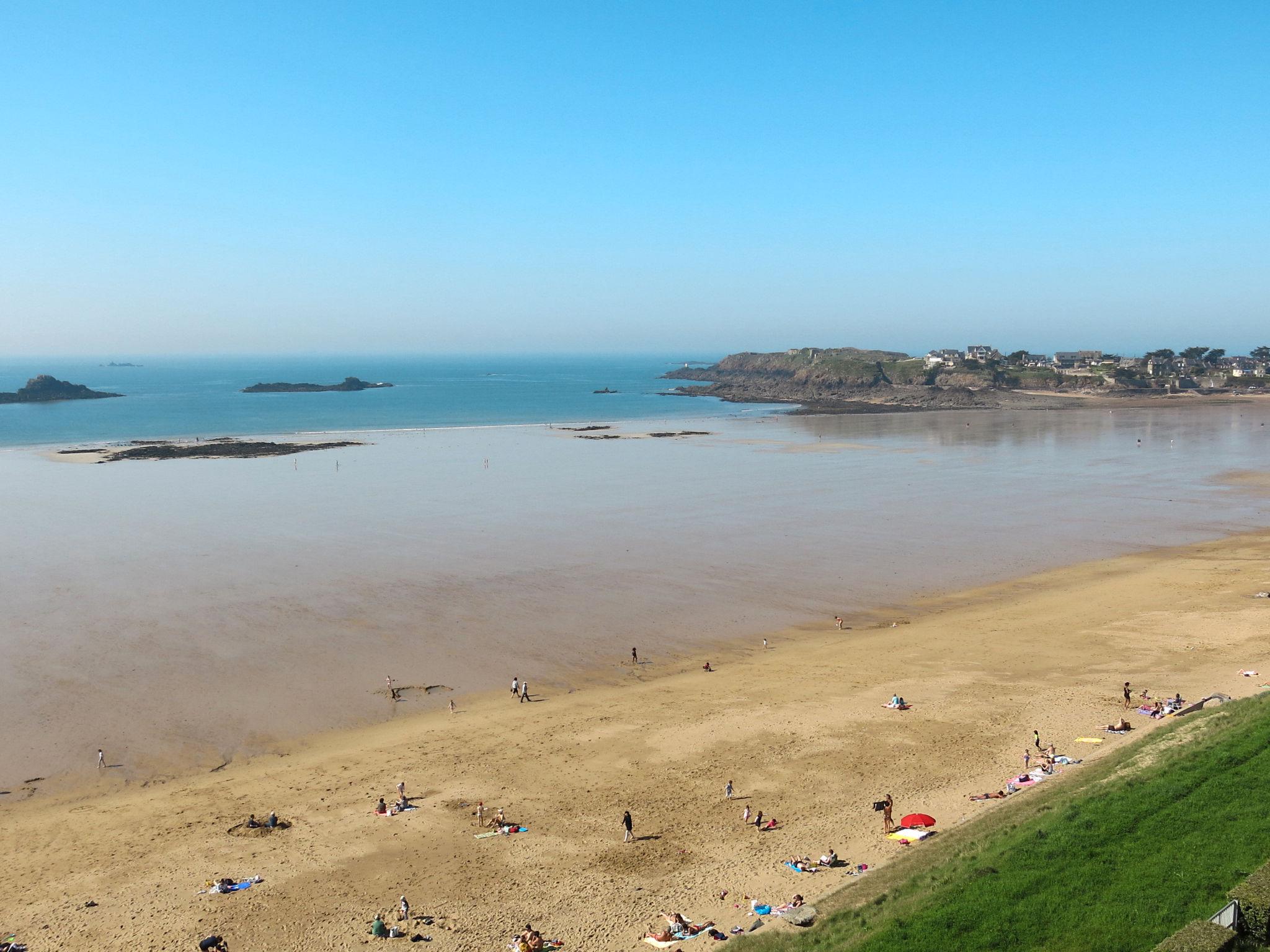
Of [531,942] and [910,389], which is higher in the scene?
[910,389]

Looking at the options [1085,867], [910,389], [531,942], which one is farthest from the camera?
[910,389]

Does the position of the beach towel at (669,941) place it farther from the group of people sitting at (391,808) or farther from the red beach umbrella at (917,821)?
the group of people sitting at (391,808)

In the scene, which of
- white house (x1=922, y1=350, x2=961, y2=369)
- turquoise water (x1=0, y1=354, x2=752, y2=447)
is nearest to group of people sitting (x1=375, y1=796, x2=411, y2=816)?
turquoise water (x1=0, y1=354, x2=752, y2=447)

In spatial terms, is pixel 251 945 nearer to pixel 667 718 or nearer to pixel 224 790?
pixel 224 790

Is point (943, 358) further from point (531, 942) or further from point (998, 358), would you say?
point (531, 942)

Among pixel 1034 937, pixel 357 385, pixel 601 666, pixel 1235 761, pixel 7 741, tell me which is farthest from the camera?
pixel 357 385

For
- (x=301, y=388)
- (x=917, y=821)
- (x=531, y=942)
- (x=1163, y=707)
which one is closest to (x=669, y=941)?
(x=531, y=942)

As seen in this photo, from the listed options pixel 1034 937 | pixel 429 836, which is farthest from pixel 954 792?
pixel 429 836

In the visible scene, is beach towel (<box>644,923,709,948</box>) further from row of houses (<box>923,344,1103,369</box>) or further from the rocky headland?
row of houses (<box>923,344,1103,369</box>)
